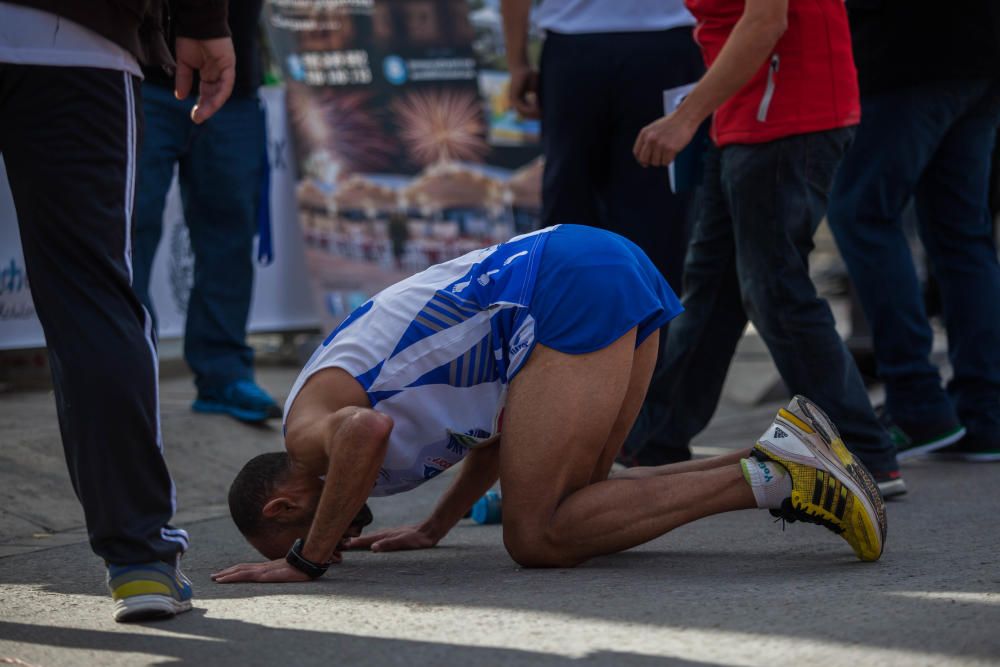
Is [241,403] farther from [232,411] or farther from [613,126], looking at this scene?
[613,126]

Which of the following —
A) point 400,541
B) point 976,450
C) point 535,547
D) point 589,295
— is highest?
point 589,295

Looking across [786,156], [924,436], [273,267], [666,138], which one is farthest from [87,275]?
[273,267]

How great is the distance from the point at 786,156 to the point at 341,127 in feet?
11.6

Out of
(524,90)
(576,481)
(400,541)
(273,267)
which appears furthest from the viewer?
(273,267)

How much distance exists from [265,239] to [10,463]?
154 centimetres

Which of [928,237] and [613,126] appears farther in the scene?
[928,237]

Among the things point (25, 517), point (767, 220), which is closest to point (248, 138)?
point (25, 517)

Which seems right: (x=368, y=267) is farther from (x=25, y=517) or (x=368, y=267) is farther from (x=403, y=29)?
(x=25, y=517)

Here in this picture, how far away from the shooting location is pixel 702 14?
3736 millimetres

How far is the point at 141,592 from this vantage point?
2.52 metres

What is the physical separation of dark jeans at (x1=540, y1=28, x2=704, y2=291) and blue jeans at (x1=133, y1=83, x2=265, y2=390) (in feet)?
3.72

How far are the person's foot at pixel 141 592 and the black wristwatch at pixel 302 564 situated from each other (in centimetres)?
42

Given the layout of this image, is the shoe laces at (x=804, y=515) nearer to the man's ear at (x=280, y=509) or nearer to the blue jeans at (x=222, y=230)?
the man's ear at (x=280, y=509)

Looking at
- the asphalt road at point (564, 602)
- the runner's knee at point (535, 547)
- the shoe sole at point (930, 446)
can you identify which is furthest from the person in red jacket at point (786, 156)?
the runner's knee at point (535, 547)
